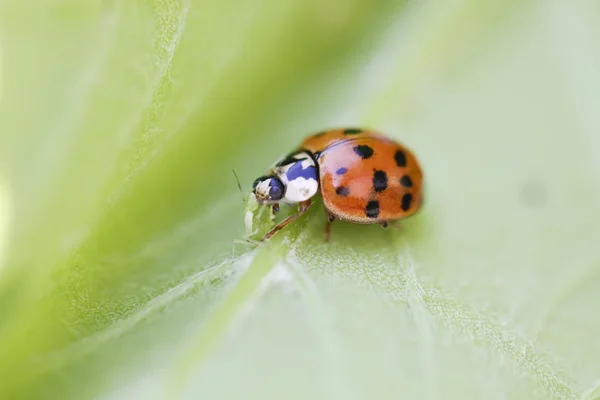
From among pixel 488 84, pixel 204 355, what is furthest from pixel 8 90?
pixel 488 84

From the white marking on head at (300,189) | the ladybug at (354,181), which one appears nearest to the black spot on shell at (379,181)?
the ladybug at (354,181)

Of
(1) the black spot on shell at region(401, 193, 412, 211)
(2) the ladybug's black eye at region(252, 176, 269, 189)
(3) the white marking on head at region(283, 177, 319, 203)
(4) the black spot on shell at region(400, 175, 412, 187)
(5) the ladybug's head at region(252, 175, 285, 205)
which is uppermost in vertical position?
(2) the ladybug's black eye at region(252, 176, 269, 189)

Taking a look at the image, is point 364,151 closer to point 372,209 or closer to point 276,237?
point 372,209

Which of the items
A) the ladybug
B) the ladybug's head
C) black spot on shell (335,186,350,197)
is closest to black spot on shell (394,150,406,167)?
the ladybug

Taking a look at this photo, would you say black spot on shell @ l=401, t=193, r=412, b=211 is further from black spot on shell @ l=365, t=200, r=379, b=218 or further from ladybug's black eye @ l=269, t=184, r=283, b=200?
ladybug's black eye @ l=269, t=184, r=283, b=200

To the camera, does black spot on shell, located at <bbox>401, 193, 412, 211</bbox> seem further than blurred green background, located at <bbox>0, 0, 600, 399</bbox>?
Yes
